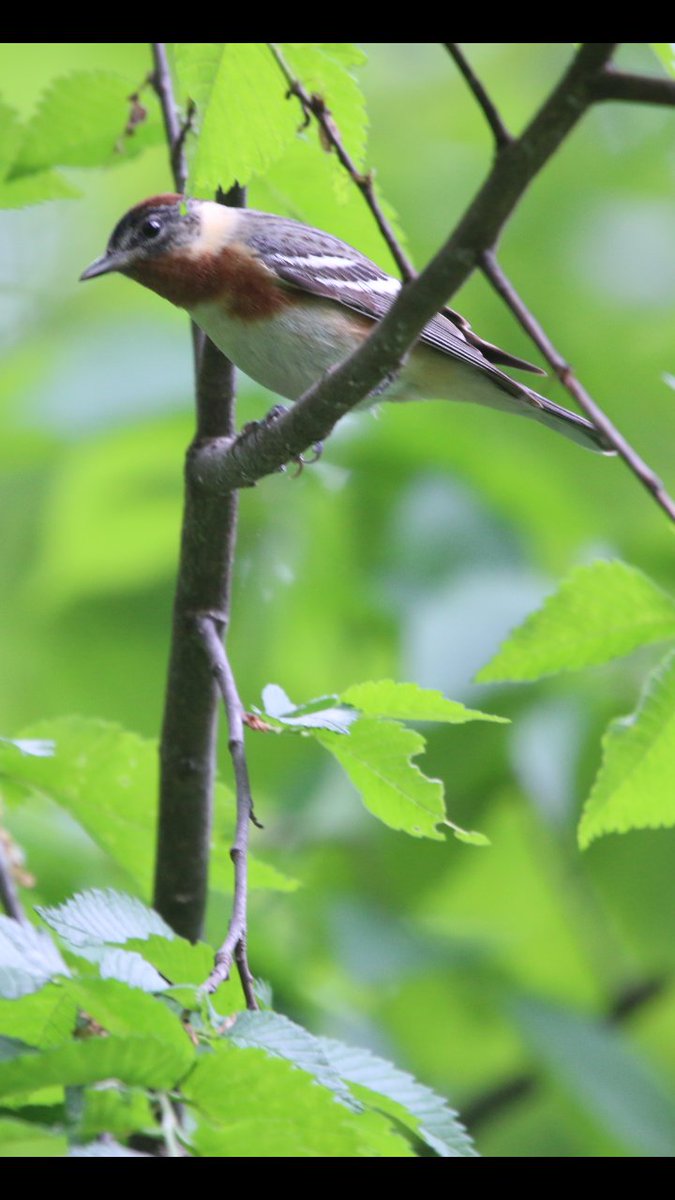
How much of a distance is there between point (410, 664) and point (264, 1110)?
7.49 ft

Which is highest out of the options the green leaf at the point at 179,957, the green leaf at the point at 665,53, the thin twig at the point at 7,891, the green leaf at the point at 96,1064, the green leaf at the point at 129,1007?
the green leaf at the point at 665,53

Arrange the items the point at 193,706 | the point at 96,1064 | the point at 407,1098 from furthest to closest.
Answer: the point at 193,706 → the point at 407,1098 → the point at 96,1064

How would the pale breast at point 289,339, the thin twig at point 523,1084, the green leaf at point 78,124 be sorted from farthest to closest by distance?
the thin twig at point 523,1084 < the pale breast at point 289,339 < the green leaf at point 78,124

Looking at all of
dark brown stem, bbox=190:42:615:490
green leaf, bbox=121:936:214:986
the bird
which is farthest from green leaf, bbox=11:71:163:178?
green leaf, bbox=121:936:214:986

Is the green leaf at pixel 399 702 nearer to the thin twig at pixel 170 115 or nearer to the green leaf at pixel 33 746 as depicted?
the green leaf at pixel 33 746

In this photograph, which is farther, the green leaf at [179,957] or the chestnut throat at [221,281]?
the chestnut throat at [221,281]

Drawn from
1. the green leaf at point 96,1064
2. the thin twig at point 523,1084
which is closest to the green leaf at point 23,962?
the green leaf at point 96,1064

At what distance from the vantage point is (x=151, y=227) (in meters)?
3.58

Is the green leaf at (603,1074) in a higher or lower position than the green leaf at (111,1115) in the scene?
higher

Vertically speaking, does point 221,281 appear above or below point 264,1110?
above

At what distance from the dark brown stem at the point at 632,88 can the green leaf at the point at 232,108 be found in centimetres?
77

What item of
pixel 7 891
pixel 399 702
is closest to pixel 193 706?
pixel 7 891

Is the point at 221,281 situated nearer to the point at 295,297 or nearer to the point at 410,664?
the point at 295,297

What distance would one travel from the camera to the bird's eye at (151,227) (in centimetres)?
355
